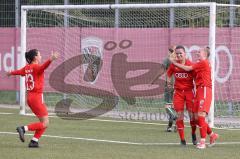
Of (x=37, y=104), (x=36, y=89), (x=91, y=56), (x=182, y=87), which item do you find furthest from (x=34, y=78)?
(x=91, y=56)

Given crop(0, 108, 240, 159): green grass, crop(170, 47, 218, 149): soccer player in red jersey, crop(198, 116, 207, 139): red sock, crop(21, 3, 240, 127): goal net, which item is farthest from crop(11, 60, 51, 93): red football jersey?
crop(21, 3, 240, 127): goal net

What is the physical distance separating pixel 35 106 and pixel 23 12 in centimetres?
881

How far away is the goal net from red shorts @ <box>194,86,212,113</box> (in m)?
6.20

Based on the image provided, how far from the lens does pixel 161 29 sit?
78.4 feet

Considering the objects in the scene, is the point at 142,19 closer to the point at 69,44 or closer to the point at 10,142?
the point at 69,44

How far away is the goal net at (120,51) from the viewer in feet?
73.2

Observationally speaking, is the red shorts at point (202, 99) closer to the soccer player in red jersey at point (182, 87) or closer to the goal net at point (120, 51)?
the soccer player in red jersey at point (182, 87)

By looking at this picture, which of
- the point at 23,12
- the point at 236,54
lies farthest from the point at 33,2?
the point at 236,54

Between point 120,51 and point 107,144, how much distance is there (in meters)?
9.25

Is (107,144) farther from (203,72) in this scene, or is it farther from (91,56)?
(91,56)

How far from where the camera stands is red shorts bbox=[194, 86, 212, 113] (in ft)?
49.8

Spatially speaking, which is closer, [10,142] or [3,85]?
[10,142]

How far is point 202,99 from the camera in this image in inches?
601

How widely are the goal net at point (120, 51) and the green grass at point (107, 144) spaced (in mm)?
2714
